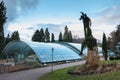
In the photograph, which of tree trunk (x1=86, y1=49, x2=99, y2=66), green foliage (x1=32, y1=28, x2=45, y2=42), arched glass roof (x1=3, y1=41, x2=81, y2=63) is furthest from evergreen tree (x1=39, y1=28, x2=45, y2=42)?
tree trunk (x1=86, y1=49, x2=99, y2=66)

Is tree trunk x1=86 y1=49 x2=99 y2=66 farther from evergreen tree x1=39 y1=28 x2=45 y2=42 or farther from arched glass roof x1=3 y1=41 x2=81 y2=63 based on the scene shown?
evergreen tree x1=39 y1=28 x2=45 y2=42

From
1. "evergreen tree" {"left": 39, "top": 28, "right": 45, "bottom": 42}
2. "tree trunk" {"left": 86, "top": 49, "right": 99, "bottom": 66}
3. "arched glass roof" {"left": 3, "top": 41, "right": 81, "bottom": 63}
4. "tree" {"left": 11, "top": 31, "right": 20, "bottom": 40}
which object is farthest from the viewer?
"evergreen tree" {"left": 39, "top": 28, "right": 45, "bottom": 42}

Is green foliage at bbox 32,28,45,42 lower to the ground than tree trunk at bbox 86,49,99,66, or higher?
higher

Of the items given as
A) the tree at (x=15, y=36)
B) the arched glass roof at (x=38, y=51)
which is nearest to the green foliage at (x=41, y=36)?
the tree at (x=15, y=36)

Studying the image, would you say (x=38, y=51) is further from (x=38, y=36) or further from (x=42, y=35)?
(x=42, y=35)

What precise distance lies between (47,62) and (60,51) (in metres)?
11.0

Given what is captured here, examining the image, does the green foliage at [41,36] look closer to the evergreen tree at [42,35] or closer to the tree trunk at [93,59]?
the evergreen tree at [42,35]

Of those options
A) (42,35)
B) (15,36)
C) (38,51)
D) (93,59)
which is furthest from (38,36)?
(93,59)

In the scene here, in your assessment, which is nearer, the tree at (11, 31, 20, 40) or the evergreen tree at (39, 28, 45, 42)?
the tree at (11, 31, 20, 40)

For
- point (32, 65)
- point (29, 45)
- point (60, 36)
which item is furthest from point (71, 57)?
point (60, 36)

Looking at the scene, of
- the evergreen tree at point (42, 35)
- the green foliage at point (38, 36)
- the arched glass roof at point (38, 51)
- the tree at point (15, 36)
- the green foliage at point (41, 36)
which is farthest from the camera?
the evergreen tree at point (42, 35)

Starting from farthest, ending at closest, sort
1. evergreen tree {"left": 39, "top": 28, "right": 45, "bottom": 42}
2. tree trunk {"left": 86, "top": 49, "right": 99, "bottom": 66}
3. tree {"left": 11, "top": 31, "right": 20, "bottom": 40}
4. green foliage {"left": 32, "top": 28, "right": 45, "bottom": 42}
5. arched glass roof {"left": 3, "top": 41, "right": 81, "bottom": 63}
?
1. evergreen tree {"left": 39, "top": 28, "right": 45, "bottom": 42}
2. green foliage {"left": 32, "top": 28, "right": 45, "bottom": 42}
3. tree {"left": 11, "top": 31, "right": 20, "bottom": 40}
4. arched glass roof {"left": 3, "top": 41, "right": 81, "bottom": 63}
5. tree trunk {"left": 86, "top": 49, "right": 99, "bottom": 66}

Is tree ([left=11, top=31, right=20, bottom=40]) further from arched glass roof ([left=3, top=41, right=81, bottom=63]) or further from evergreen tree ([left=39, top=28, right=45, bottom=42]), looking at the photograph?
arched glass roof ([left=3, top=41, right=81, bottom=63])

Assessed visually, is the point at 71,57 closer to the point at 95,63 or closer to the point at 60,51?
the point at 60,51
